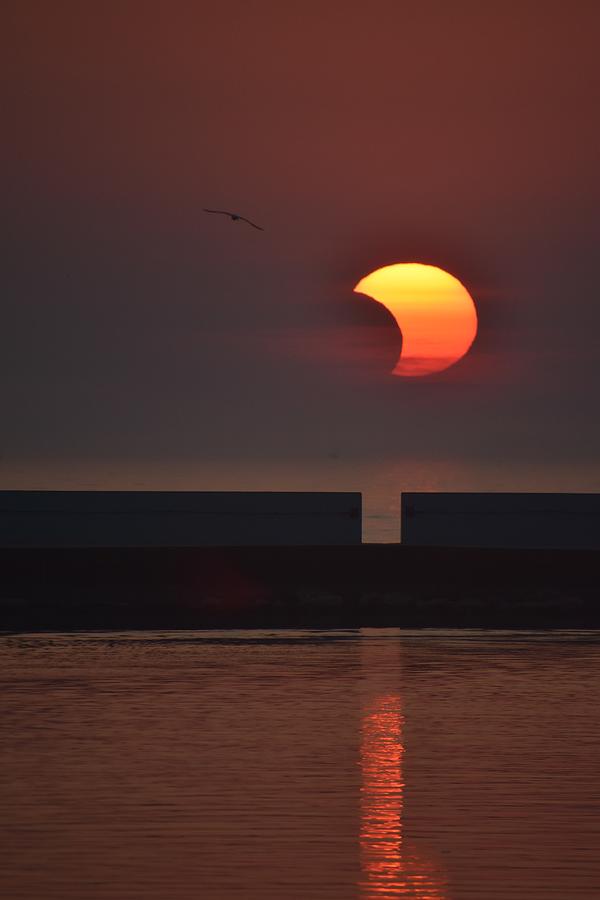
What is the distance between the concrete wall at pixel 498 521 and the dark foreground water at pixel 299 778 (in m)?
17.1

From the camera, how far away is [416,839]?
11.3 m

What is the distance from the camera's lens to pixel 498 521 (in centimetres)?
4056

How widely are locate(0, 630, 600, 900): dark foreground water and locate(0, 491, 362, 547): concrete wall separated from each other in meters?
17.7

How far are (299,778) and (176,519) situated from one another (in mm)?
27714

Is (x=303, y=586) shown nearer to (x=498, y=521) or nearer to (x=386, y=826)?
(x=498, y=521)


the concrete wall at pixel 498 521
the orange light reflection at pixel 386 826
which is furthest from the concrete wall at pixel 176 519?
the orange light reflection at pixel 386 826

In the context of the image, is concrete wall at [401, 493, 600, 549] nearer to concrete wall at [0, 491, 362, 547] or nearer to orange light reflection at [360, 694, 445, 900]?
concrete wall at [0, 491, 362, 547]

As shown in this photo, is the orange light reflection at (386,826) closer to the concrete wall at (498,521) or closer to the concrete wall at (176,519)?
the concrete wall at (498,521)

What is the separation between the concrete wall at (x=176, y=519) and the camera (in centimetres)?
4016

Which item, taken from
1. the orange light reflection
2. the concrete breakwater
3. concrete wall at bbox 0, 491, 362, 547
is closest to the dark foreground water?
the orange light reflection

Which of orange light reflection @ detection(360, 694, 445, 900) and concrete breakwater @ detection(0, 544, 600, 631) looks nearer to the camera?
orange light reflection @ detection(360, 694, 445, 900)

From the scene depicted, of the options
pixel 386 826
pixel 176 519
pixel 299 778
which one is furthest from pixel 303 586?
pixel 386 826

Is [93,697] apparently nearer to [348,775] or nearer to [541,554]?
[348,775]

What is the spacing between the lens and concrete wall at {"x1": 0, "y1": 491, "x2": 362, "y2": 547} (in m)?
40.2
